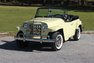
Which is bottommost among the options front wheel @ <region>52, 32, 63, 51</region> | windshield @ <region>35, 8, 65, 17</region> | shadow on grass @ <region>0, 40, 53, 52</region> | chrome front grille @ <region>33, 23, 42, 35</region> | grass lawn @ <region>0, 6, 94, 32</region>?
grass lawn @ <region>0, 6, 94, 32</region>

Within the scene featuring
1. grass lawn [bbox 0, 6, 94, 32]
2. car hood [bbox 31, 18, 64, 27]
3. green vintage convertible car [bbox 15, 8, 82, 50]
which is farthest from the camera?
grass lawn [bbox 0, 6, 94, 32]

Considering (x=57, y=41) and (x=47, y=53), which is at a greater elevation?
(x=57, y=41)

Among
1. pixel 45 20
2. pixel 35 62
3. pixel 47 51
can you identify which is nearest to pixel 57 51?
pixel 47 51

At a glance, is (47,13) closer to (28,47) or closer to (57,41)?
(28,47)

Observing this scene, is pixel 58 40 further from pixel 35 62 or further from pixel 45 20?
pixel 35 62

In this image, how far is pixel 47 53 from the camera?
441 inches

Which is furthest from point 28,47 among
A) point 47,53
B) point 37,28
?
point 47,53

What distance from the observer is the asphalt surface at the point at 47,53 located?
32.8ft

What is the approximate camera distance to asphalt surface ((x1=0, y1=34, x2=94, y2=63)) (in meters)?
10.0

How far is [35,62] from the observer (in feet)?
31.7

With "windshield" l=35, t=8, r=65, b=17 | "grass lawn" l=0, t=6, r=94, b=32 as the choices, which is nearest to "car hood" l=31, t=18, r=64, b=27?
"windshield" l=35, t=8, r=65, b=17

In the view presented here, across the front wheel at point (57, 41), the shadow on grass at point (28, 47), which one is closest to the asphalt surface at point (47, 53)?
the shadow on grass at point (28, 47)

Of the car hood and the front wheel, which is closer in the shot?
the front wheel

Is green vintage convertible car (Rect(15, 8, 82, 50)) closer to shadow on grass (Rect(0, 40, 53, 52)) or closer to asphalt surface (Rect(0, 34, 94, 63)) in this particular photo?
shadow on grass (Rect(0, 40, 53, 52))
